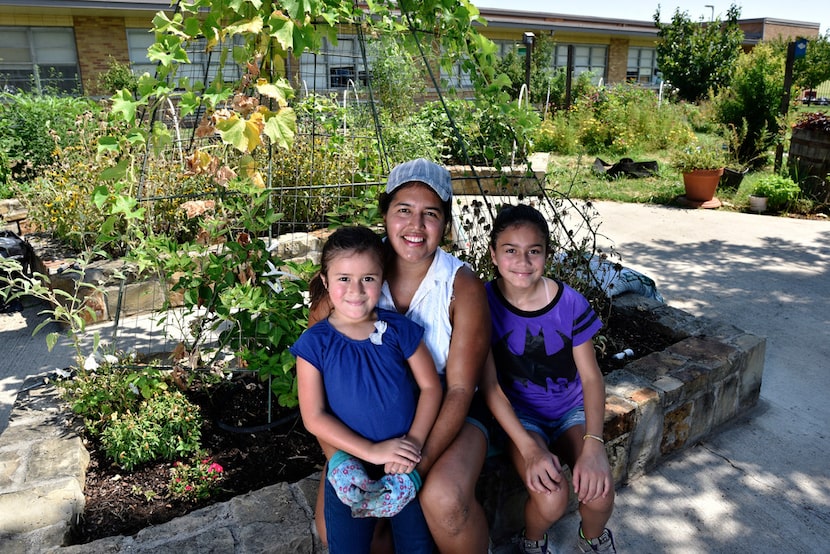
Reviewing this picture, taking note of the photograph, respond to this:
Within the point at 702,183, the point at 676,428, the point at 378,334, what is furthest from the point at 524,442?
the point at 702,183

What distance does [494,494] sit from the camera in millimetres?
2219

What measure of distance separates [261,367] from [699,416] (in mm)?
1938

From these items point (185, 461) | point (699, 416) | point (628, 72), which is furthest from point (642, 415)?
point (628, 72)

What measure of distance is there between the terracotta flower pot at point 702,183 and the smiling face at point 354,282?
21.9 ft

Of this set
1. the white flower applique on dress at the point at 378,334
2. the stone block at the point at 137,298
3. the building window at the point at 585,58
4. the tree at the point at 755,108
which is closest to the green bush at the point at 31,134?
the stone block at the point at 137,298

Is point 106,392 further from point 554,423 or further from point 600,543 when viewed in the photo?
point 600,543

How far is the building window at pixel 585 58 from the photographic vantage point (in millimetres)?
21719

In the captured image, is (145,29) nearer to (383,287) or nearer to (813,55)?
(383,287)

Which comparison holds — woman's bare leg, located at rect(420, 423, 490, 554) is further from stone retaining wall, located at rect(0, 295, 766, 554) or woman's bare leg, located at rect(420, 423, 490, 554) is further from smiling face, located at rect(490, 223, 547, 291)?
smiling face, located at rect(490, 223, 547, 291)

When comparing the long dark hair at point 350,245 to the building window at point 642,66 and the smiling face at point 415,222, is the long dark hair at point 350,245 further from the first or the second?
the building window at point 642,66

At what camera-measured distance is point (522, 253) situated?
2102mm

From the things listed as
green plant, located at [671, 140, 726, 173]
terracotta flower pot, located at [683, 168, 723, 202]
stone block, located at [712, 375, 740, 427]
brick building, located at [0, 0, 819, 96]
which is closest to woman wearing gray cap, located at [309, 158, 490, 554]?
stone block, located at [712, 375, 740, 427]

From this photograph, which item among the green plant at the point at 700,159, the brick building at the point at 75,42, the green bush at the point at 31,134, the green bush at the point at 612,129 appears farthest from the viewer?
the brick building at the point at 75,42

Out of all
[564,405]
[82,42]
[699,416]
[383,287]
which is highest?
[82,42]
